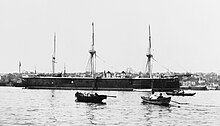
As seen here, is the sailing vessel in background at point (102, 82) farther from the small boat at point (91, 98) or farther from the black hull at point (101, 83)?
the small boat at point (91, 98)

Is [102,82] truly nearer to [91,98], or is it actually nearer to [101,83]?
[101,83]

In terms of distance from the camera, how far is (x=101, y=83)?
13988cm

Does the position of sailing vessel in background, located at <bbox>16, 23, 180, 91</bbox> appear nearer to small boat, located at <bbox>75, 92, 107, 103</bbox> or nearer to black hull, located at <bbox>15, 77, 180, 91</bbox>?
black hull, located at <bbox>15, 77, 180, 91</bbox>

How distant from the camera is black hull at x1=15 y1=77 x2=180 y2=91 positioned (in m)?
131

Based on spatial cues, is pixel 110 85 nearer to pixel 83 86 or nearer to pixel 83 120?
pixel 83 86

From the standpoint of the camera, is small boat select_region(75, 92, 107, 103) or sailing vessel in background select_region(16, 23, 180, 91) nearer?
small boat select_region(75, 92, 107, 103)

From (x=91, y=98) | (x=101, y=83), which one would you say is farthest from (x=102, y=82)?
(x=91, y=98)

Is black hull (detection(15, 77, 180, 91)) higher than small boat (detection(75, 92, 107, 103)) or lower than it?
higher

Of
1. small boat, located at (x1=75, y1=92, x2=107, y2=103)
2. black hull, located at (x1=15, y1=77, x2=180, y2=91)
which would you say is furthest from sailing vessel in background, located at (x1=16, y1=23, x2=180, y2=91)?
small boat, located at (x1=75, y1=92, x2=107, y2=103)

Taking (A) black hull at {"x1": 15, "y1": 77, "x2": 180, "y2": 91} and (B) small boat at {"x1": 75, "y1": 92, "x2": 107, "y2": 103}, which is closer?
(B) small boat at {"x1": 75, "y1": 92, "x2": 107, "y2": 103}

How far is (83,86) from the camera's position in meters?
141

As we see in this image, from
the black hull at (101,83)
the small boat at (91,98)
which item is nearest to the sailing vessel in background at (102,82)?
the black hull at (101,83)

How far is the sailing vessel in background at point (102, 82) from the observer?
431ft

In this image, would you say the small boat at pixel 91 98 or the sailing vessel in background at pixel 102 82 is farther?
the sailing vessel in background at pixel 102 82
